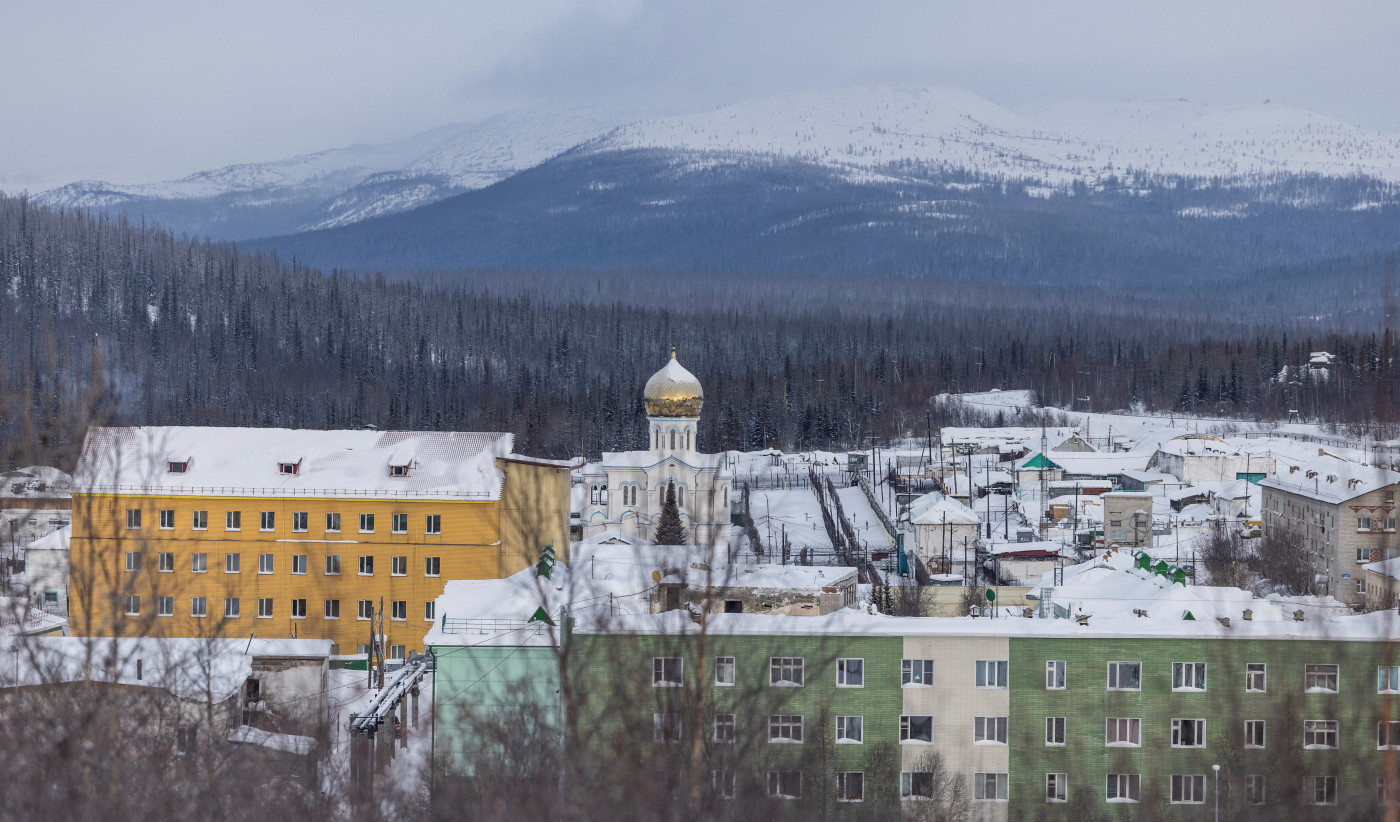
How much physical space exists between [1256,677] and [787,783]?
722 centimetres

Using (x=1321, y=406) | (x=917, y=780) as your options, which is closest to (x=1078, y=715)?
(x=917, y=780)

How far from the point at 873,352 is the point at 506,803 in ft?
519

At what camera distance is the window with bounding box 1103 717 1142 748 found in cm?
2417

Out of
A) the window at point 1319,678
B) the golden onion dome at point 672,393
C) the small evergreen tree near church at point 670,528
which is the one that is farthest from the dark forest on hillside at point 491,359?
the window at point 1319,678

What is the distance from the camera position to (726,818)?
13.2 meters

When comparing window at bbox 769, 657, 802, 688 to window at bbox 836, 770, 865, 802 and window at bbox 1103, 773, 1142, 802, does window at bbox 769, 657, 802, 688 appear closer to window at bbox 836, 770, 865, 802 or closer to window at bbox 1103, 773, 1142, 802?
window at bbox 836, 770, 865, 802

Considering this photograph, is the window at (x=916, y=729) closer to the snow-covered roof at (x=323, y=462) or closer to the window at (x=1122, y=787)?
the window at (x=1122, y=787)

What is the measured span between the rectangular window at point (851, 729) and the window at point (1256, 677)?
5690 mm

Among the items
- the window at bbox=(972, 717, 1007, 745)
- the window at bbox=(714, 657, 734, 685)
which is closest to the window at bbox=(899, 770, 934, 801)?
the window at bbox=(972, 717, 1007, 745)

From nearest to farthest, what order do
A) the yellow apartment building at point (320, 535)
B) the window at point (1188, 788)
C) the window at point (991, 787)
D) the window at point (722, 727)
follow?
the window at point (722, 727) < the window at point (1188, 788) < the window at point (991, 787) < the yellow apartment building at point (320, 535)

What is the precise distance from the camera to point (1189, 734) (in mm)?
24016

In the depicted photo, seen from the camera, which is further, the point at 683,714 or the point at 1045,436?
the point at 1045,436

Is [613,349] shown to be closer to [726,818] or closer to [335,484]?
[335,484]

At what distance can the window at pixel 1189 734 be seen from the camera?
2395cm
